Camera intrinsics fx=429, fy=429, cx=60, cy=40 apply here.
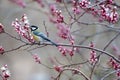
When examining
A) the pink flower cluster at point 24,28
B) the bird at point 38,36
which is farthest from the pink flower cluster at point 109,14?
the pink flower cluster at point 24,28

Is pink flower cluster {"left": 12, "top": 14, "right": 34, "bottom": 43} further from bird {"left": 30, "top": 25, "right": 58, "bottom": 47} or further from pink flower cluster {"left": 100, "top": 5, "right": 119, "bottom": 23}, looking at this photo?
pink flower cluster {"left": 100, "top": 5, "right": 119, "bottom": 23}

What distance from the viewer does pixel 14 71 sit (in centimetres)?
1302

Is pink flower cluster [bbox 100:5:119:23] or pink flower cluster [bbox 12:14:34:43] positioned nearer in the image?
pink flower cluster [bbox 12:14:34:43]

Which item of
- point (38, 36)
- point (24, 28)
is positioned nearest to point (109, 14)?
point (38, 36)

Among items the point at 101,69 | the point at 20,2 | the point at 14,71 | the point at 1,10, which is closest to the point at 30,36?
the point at 101,69

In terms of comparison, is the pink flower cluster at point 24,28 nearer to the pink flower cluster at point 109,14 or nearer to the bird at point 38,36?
the bird at point 38,36

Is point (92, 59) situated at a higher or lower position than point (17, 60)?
higher

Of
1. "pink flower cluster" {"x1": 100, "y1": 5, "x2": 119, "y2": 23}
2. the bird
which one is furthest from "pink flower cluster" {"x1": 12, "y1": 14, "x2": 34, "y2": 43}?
"pink flower cluster" {"x1": 100, "y1": 5, "x2": 119, "y2": 23}

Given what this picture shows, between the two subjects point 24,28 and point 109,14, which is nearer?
point 24,28

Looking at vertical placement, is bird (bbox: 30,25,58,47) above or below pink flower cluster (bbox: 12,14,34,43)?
below

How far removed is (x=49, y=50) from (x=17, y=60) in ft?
6.55

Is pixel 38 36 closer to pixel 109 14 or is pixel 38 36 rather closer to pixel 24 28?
pixel 24 28

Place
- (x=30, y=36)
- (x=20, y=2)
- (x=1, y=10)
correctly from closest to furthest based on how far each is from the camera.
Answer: (x=30, y=36) → (x=20, y=2) → (x=1, y=10)

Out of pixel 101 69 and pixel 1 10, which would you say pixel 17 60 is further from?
pixel 101 69
